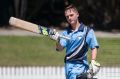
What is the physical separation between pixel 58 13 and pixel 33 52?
22.7 ft

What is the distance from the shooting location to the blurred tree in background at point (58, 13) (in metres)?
21.2

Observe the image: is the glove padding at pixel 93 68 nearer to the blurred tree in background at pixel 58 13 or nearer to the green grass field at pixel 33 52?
the green grass field at pixel 33 52

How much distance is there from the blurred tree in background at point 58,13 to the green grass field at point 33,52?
10.8 feet

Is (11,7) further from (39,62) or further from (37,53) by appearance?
(39,62)

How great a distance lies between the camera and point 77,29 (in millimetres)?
6738

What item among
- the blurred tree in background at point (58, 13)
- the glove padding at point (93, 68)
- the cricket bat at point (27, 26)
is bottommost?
the glove padding at point (93, 68)

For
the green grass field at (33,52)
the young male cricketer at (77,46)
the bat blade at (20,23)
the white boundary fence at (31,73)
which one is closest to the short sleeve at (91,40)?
the young male cricketer at (77,46)

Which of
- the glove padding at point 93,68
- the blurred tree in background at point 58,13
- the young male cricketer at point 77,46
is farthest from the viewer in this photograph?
the blurred tree in background at point 58,13

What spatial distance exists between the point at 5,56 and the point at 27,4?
271 inches

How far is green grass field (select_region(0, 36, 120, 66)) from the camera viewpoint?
11384 millimetres

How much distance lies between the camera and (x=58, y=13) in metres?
22.2

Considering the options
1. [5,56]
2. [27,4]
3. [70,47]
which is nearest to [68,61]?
[70,47]

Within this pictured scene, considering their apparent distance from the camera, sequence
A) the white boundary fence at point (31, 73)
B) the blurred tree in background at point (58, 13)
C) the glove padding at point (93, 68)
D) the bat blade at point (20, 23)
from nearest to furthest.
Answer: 1. the bat blade at point (20, 23)
2. the glove padding at point (93, 68)
3. the white boundary fence at point (31, 73)
4. the blurred tree in background at point (58, 13)

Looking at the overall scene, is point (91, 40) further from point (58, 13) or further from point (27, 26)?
point (58, 13)
